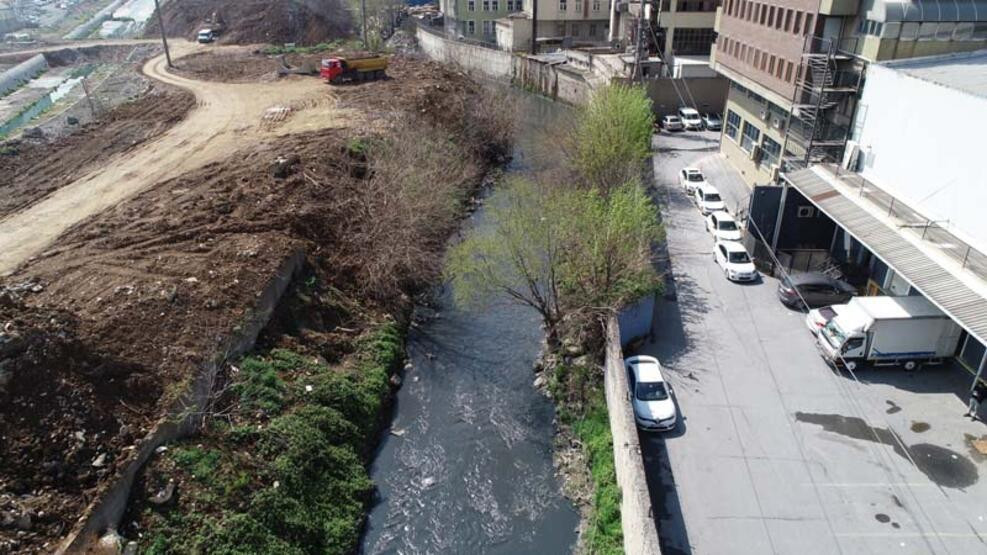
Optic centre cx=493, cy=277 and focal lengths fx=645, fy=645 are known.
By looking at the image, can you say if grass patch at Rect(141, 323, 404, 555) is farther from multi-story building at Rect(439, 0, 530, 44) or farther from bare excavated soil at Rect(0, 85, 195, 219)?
multi-story building at Rect(439, 0, 530, 44)

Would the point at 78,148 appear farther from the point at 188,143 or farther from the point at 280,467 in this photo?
the point at 280,467

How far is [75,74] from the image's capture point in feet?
204

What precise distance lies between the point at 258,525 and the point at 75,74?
203 ft

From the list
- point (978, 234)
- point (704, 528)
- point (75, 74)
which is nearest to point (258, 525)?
point (704, 528)

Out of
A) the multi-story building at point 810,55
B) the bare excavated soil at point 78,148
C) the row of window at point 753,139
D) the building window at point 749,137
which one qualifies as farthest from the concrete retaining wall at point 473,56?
the building window at point 749,137

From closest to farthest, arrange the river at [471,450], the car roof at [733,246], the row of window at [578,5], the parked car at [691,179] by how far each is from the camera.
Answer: the river at [471,450]
the car roof at [733,246]
the parked car at [691,179]
the row of window at [578,5]

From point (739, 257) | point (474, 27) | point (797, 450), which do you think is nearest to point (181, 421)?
point (797, 450)

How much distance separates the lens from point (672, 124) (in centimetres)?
5100

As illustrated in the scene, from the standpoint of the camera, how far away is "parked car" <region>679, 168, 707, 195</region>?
1527 inches

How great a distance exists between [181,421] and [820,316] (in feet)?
73.3

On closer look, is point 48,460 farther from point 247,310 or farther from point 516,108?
point 516,108

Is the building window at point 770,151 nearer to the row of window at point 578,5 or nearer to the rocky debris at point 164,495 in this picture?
the rocky debris at point 164,495

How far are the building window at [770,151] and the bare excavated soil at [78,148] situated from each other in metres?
36.2

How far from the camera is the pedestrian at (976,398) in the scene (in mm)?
20391
